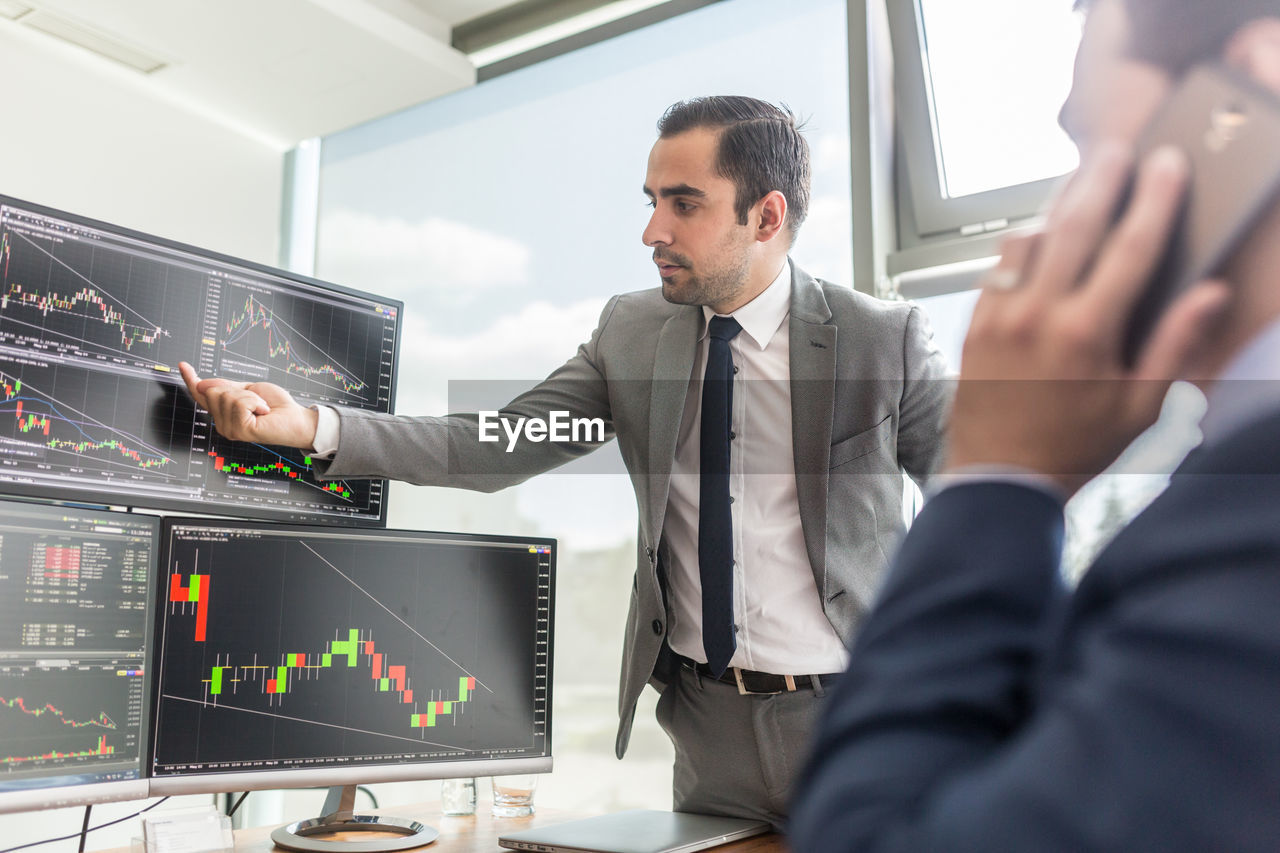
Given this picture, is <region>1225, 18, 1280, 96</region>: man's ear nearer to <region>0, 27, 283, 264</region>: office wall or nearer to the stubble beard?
the stubble beard

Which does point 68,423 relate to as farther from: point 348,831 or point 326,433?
point 348,831

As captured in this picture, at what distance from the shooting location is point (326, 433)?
1.58m

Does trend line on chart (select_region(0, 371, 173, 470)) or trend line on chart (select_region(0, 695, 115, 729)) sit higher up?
trend line on chart (select_region(0, 371, 173, 470))

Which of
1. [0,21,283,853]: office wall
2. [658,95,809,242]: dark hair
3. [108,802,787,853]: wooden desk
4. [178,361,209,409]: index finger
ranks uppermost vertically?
[0,21,283,853]: office wall

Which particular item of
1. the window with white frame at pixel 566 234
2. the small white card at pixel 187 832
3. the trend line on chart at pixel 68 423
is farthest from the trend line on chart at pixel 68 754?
the window with white frame at pixel 566 234

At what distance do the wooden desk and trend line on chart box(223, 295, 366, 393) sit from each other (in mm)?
702

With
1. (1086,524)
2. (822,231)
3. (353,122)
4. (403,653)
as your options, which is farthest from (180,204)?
(1086,524)

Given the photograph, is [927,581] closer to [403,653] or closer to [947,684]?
[947,684]

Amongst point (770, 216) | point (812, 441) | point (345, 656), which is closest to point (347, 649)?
point (345, 656)

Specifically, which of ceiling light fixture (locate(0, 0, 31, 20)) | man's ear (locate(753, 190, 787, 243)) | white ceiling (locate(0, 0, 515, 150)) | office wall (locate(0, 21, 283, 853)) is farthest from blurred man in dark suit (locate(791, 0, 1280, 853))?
ceiling light fixture (locate(0, 0, 31, 20))

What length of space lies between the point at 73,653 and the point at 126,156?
2.41m

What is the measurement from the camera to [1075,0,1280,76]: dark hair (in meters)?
0.31

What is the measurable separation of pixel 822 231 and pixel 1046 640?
7.71 ft

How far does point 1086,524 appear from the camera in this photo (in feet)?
6.66
